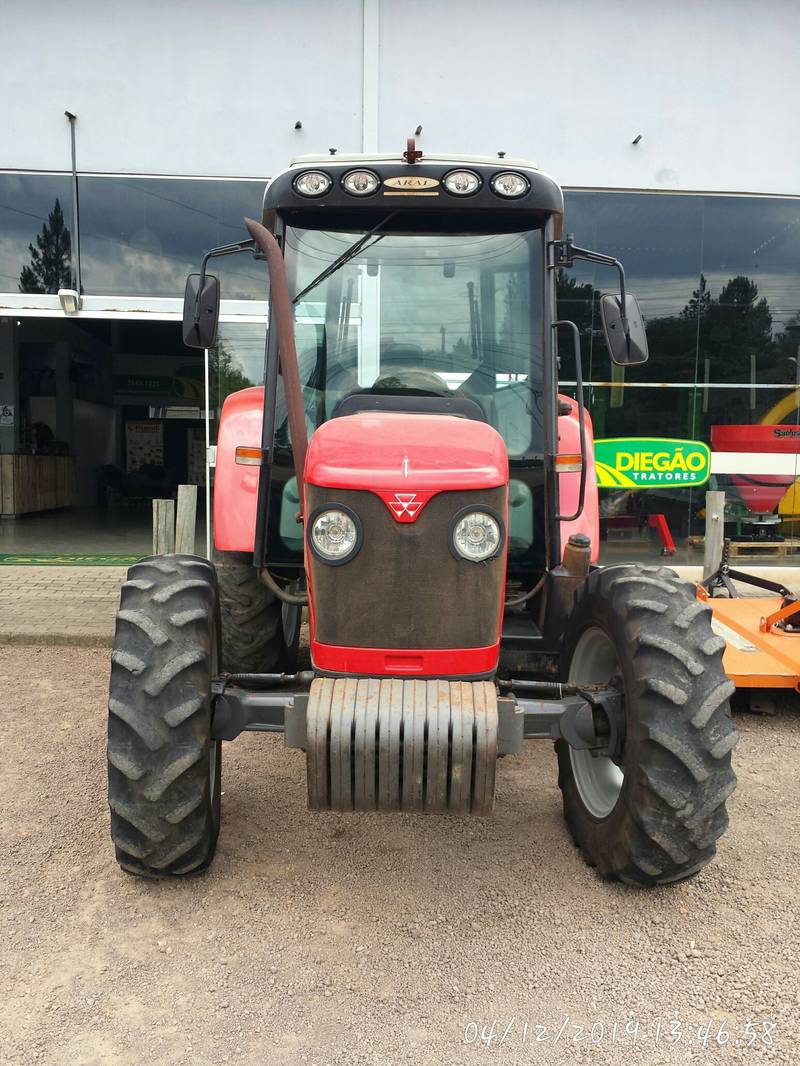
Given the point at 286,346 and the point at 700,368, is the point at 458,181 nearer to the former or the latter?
the point at 286,346

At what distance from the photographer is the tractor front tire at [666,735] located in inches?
98.8

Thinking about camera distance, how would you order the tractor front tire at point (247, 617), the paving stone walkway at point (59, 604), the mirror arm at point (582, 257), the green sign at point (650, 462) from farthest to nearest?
the green sign at point (650, 462), the paving stone walkway at point (59, 604), the tractor front tire at point (247, 617), the mirror arm at point (582, 257)

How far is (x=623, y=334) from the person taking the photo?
329 cm

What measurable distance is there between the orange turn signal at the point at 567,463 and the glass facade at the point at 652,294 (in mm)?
5787

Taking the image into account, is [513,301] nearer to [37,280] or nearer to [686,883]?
[686,883]

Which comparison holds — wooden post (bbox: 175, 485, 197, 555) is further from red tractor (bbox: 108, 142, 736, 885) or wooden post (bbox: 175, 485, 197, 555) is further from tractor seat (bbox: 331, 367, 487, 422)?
tractor seat (bbox: 331, 367, 487, 422)

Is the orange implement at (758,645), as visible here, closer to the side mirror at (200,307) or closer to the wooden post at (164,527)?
the side mirror at (200,307)

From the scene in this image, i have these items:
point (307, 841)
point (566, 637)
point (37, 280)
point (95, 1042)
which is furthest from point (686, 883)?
point (37, 280)

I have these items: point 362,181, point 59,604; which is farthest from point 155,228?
point 362,181

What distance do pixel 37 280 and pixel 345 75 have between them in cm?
410

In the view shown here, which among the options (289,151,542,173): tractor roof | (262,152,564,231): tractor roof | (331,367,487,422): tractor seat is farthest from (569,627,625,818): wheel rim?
(289,151,542,173): tractor roof

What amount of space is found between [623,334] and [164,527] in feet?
15.8

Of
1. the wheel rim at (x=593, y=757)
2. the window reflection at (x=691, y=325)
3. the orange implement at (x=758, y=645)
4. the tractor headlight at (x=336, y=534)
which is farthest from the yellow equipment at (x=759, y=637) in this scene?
the window reflection at (x=691, y=325)

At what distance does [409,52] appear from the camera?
8828mm
